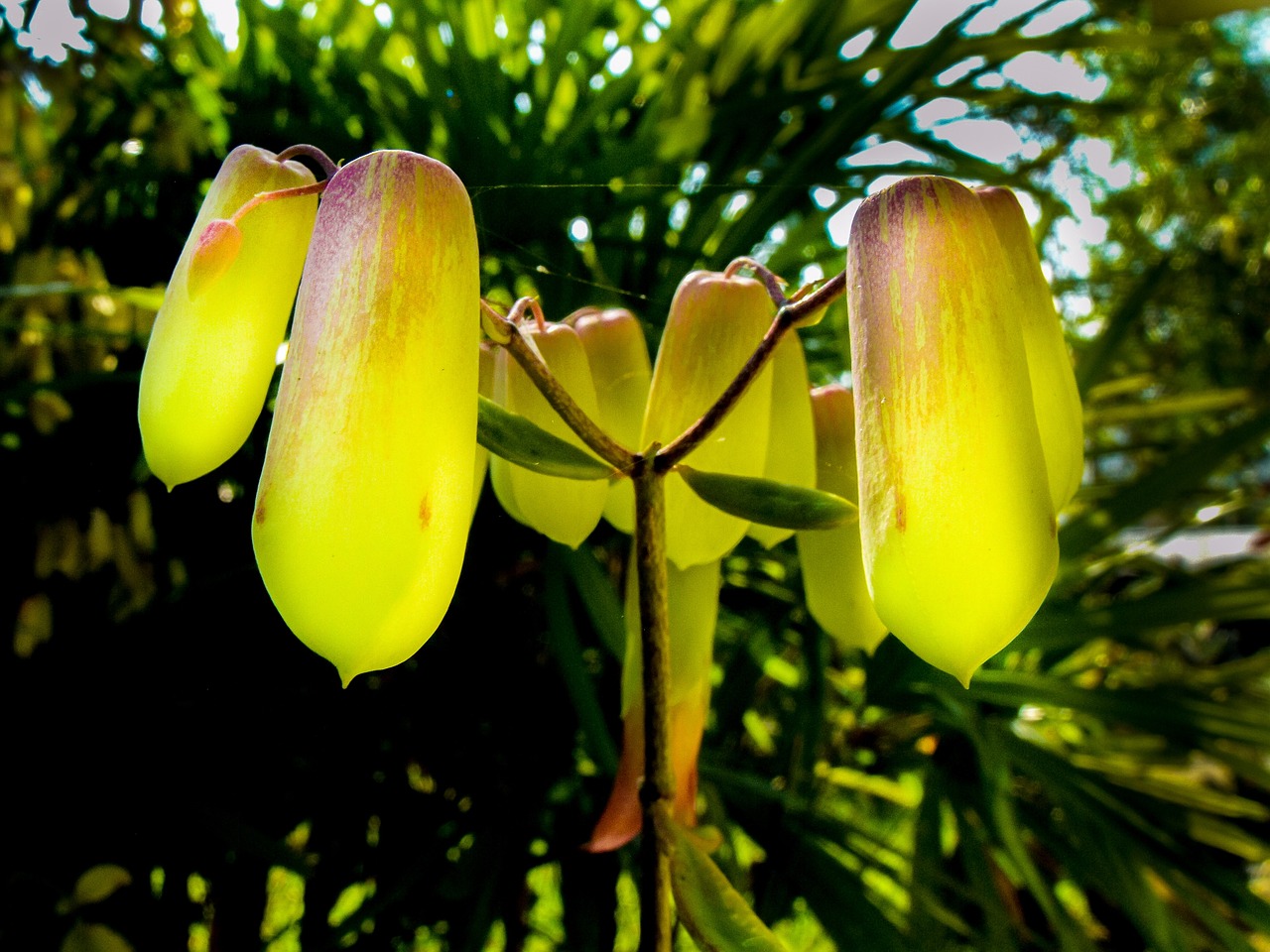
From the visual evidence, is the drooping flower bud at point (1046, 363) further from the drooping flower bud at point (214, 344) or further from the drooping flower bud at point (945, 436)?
the drooping flower bud at point (214, 344)

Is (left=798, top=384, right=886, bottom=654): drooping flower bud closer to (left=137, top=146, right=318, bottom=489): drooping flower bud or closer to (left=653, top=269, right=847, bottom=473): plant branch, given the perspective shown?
(left=653, top=269, right=847, bottom=473): plant branch

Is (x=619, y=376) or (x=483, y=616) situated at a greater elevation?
(x=619, y=376)

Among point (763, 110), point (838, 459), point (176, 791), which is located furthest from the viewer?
point (763, 110)

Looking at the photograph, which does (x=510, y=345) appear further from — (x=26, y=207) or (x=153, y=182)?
(x=26, y=207)

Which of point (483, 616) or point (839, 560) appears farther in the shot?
point (483, 616)

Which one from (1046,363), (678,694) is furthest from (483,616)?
(1046,363)

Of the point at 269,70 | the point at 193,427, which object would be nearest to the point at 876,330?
the point at 193,427

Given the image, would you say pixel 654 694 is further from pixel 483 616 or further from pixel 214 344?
pixel 483 616
